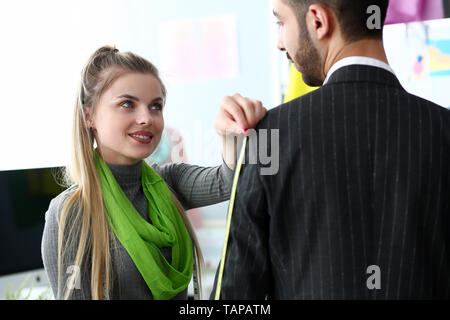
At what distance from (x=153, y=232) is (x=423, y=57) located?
6.74ft

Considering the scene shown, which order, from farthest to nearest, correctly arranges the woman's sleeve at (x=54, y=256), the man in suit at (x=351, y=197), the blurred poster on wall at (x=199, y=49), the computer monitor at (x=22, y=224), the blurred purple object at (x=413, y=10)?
the blurred poster on wall at (x=199, y=49) → the blurred purple object at (x=413, y=10) → the computer monitor at (x=22, y=224) → the woman's sleeve at (x=54, y=256) → the man in suit at (x=351, y=197)

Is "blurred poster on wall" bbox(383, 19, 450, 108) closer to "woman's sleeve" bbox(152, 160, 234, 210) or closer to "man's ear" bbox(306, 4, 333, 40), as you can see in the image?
"woman's sleeve" bbox(152, 160, 234, 210)

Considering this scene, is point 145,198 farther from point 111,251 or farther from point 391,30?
point 391,30

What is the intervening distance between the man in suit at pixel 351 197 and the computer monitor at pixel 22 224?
154 cm

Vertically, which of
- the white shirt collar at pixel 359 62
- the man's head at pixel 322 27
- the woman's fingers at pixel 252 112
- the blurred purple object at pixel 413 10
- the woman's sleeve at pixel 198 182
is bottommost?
the woman's sleeve at pixel 198 182

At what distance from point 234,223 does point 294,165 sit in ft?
0.49

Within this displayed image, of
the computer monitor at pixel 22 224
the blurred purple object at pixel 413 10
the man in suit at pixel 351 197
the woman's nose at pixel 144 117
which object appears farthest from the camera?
the blurred purple object at pixel 413 10

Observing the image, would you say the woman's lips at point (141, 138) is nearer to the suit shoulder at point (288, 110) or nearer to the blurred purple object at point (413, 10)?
the suit shoulder at point (288, 110)

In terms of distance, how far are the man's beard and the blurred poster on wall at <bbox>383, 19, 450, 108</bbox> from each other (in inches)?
76.0

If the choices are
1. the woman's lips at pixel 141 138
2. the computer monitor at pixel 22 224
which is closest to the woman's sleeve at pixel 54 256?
the woman's lips at pixel 141 138

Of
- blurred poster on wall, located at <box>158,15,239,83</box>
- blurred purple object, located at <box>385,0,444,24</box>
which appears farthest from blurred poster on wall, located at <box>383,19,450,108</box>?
blurred poster on wall, located at <box>158,15,239,83</box>

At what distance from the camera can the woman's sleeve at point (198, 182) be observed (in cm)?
140

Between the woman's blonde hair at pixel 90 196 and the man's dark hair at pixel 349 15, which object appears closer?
the man's dark hair at pixel 349 15

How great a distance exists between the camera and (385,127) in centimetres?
82
